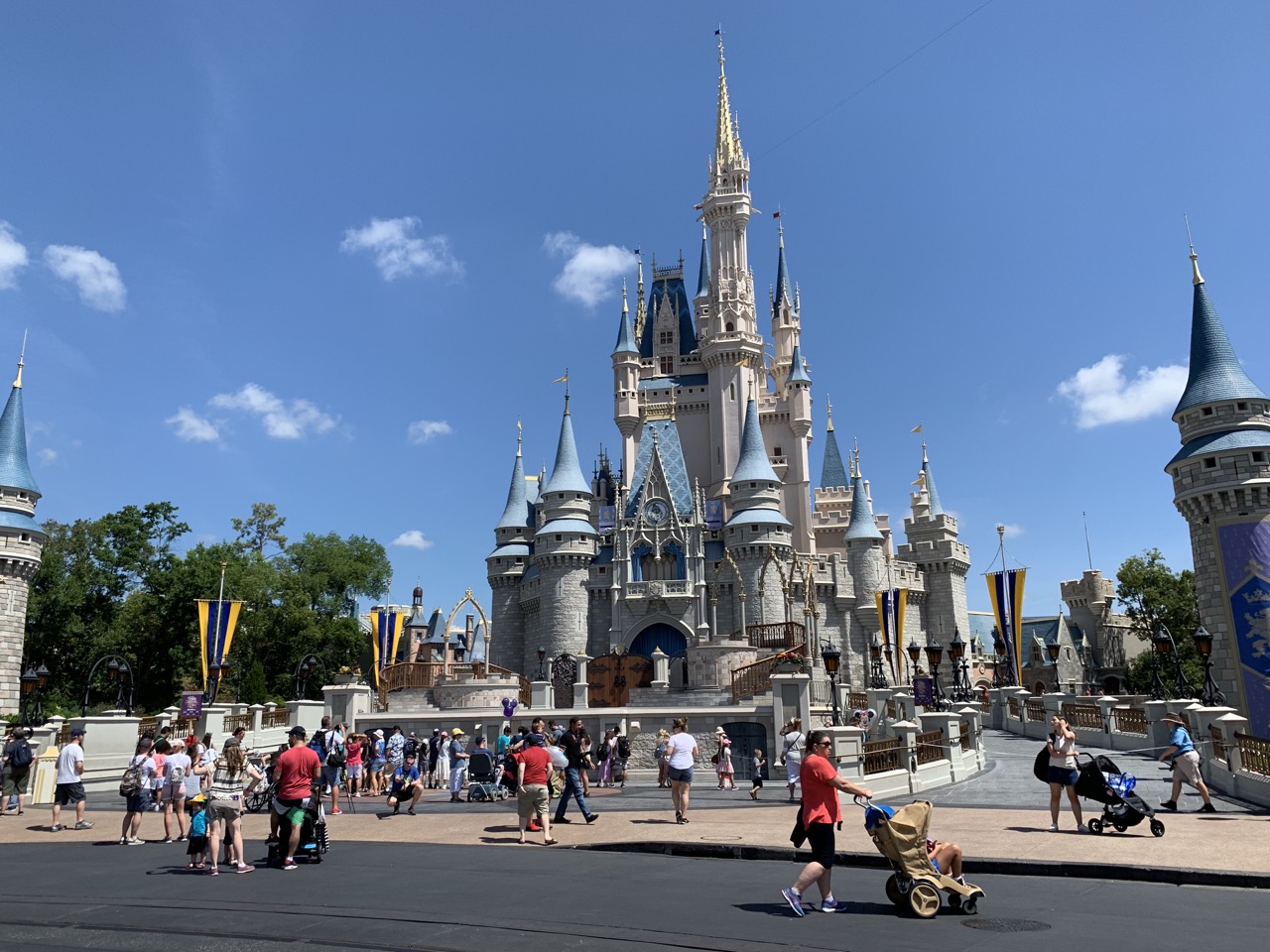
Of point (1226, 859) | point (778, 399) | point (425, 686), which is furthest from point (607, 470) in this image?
point (1226, 859)

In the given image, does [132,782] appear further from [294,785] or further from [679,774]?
[679,774]

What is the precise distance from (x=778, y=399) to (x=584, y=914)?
59303 millimetres

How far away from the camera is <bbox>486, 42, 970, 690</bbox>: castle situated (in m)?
51.8

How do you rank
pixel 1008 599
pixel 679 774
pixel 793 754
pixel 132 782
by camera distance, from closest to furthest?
1. pixel 132 782
2. pixel 679 774
3. pixel 793 754
4. pixel 1008 599

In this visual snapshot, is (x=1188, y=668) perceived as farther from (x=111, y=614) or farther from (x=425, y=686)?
(x=111, y=614)

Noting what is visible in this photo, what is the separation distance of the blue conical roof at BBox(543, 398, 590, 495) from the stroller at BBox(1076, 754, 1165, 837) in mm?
44002

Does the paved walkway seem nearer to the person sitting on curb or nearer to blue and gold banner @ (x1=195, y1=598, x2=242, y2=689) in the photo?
the person sitting on curb

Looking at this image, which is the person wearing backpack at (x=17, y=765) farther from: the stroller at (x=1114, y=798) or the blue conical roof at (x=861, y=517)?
the blue conical roof at (x=861, y=517)

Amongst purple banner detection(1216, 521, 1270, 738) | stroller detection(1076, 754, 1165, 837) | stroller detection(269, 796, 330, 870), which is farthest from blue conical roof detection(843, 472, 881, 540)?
stroller detection(269, 796, 330, 870)

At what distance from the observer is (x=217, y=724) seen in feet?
85.0

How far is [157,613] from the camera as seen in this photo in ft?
170

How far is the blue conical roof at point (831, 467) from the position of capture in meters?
69.0

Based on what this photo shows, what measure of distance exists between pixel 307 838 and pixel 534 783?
292 cm

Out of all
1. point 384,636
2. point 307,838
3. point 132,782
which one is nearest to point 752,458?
point 384,636
